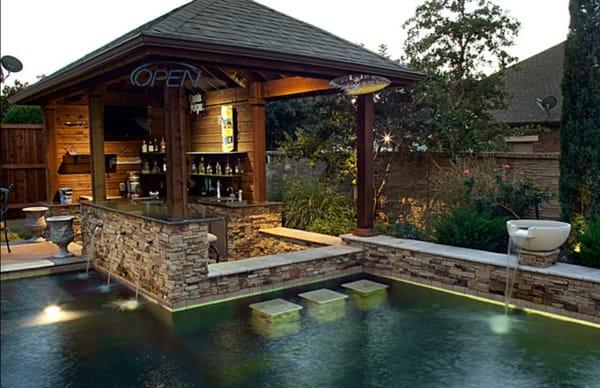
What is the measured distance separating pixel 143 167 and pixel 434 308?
7.23 meters

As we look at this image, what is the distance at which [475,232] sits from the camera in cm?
663

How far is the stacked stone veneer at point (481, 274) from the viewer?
5113 mm

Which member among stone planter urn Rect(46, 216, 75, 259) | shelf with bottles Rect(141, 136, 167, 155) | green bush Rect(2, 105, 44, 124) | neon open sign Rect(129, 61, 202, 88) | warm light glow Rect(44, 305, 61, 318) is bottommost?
warm light glow Rect(44, 305, 61, 318)

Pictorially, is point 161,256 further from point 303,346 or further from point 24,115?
point 24,115

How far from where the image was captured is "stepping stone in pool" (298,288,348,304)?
585cm

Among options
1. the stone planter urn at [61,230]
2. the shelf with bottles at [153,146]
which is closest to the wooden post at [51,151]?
the shelf with bottles at [153,146]

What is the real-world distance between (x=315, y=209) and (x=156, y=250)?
152 inches

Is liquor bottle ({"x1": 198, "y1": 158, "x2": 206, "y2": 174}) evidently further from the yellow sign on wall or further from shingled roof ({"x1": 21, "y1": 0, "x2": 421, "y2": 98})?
shingled roof ({"x1": 21, "y1": 0, "x2": 421, "y2": 98})

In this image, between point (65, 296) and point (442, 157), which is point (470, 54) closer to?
point (442, 157)

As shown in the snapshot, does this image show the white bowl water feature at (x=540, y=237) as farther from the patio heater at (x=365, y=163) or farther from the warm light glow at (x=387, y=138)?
the warm light glow at (x=387, y=138)

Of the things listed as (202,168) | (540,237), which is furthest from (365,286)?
(202,168)

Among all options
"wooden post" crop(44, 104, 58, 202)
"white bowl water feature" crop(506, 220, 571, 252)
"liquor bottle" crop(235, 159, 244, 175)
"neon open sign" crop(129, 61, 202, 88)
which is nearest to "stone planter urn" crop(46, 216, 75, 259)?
"wooden post" crop(44, 104, 58, 202)

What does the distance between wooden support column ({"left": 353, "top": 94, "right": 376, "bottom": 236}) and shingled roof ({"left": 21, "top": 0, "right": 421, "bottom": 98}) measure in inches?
25.7

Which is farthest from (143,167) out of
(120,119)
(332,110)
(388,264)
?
(388,264)
